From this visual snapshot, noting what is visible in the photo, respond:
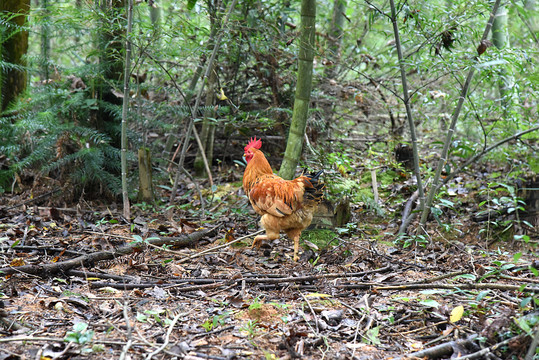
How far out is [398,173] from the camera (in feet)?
22.0

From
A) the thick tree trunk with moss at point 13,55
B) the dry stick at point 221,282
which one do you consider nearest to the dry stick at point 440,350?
the dry stick at point 221,282

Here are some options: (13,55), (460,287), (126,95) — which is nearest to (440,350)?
(460,287)

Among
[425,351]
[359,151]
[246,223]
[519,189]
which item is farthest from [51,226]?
[519,189]

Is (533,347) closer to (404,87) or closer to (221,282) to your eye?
(221,282)

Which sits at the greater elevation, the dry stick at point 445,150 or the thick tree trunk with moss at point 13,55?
the thick tree trunk with moss at point 13,55

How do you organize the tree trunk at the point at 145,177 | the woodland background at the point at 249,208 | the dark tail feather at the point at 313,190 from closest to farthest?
the woodland background at the point at 249,208
the dark tail feather at the point at 313,190
the tree trunk at the point at 145,177

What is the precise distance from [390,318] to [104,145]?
14.9 ft

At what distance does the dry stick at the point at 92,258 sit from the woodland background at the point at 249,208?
2 cm

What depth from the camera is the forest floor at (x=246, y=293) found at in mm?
2424

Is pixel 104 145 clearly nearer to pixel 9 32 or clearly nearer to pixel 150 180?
pixel 150 180

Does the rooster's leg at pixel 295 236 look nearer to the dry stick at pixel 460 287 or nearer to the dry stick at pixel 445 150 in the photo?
the dry stick at pixel 460 287

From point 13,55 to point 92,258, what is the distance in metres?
4.31

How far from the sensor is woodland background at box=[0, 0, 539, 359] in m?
2.64

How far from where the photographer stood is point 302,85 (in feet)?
15.3
